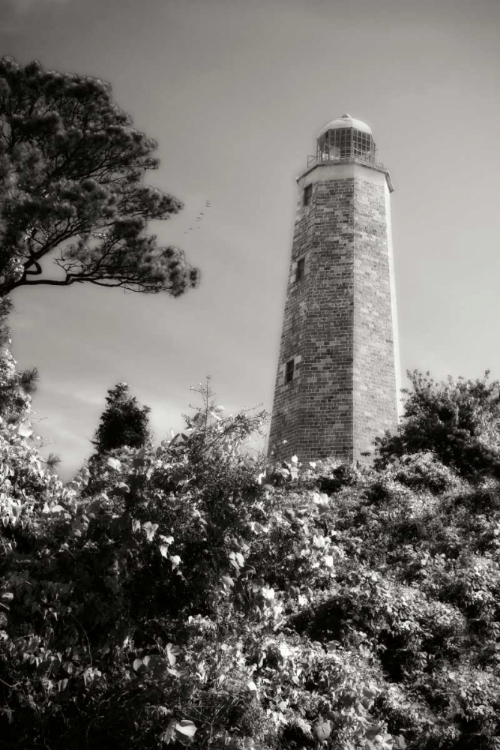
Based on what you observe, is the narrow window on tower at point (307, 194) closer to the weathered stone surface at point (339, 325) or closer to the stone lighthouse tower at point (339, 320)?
the stone lighthouse tower at point (339, 320)

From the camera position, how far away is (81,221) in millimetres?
16000

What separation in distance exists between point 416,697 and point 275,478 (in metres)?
3.46

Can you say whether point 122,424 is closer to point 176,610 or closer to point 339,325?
point 339,325

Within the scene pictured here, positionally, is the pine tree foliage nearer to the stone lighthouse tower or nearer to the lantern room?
the stone lighthouse tower

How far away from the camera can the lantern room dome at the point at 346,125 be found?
86.1 ft

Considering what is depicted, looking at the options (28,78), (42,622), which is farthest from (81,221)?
(42,622)

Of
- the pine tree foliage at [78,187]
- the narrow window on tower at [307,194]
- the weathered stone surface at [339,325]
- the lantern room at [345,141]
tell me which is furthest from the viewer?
the lantern room at [345,141]

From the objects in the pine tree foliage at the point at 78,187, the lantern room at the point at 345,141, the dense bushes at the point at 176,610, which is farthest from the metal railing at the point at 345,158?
the dense bushes at the point at 176,610

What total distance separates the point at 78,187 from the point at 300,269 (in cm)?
966

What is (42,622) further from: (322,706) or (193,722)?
(322,706)

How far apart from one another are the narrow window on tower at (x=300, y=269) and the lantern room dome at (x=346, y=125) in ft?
16.6

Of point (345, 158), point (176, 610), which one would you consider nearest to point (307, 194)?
point (345, 158)

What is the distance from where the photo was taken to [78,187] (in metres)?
15.6

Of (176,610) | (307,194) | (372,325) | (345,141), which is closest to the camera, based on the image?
(176,610)
